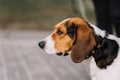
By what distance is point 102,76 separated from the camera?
508cm

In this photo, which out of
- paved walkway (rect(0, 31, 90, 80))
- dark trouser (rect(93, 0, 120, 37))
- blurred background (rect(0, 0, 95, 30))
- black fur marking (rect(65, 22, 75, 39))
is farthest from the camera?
blurred background (rect(0, 0, 95, 30))

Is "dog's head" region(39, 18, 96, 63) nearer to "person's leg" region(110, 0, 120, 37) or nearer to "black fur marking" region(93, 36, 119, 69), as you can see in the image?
"black fur marking" region(93, 36, 119, 69)

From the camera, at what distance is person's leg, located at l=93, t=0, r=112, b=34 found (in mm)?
6801

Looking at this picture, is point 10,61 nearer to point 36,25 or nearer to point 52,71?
point 52,71

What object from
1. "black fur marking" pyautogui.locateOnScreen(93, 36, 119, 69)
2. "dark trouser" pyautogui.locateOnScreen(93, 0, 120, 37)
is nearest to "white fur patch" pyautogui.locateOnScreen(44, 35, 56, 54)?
"black fur marking" pyautogui.locateOnScreen(93, 36, 119, 69)

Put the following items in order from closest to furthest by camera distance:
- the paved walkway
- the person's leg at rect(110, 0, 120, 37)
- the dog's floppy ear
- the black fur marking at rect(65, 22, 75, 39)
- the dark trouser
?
the dog's floppy ear
the black fur marking at rect(65, 22, 75, 39)
the person's leg at rect(110, 0, 120, 37)
the dark trouser
the paved walkway

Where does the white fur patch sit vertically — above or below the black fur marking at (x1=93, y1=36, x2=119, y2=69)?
above

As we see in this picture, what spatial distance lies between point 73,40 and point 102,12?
186 cm

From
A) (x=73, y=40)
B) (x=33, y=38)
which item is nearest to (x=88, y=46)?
(x=73, y=40)

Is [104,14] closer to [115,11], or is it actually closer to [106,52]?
[115,11]

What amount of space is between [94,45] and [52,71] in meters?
2.71

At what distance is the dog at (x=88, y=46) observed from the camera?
5020 mm

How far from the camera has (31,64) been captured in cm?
817

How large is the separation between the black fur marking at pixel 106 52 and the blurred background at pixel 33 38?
105 cm
